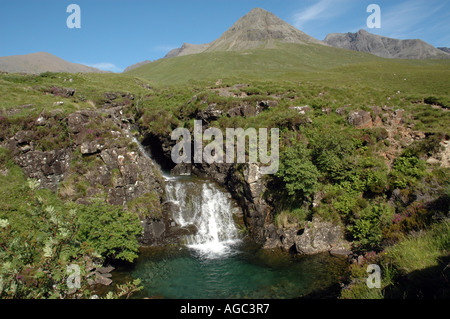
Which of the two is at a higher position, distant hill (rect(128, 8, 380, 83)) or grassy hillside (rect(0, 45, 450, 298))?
distant hill (rect(128, 8, 380, 83))

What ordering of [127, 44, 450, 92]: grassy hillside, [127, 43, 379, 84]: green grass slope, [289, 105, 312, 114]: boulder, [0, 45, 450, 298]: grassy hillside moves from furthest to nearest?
[127, 43, 379, 84]: green grass slope < [127, 44, 450, 92]: grassy hillside < [289, 105, 312, 114]: boulder < [0, 45, 450, 298]: grassy hillside

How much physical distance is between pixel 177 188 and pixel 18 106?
20.8 metres

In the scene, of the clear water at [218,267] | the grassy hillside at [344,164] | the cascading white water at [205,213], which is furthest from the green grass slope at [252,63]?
the clear water at [218,267]

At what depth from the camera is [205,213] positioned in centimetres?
2458

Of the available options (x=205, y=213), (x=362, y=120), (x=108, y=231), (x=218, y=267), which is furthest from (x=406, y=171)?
(x=108, y=231)

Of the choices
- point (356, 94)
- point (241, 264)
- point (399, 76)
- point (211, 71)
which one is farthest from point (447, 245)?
point (211, 71)

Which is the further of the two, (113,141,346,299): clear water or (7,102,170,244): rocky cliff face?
(7,102,170,244): rocky cliff face

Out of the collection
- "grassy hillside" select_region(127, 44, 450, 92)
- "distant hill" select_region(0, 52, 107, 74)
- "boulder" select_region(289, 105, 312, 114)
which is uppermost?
"distant hill" select_region(0, 52, 107, 74)

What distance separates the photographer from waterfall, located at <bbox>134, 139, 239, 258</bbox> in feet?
74.6

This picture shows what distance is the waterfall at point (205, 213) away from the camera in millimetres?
22734

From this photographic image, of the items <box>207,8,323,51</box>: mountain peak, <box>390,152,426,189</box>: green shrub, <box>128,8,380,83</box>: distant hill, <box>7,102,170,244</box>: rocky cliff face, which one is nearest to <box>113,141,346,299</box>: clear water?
<box>7,102,170,244</box>: rocky cliff face

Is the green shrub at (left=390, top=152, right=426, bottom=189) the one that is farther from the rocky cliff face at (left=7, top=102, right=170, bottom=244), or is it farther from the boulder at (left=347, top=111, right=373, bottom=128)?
the rocky cliff face at (left=7, top=102, right=170, bottom=244)

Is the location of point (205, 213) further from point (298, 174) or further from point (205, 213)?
point (298, 174)

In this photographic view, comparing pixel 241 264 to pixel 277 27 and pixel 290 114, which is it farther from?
pixel 277 27
